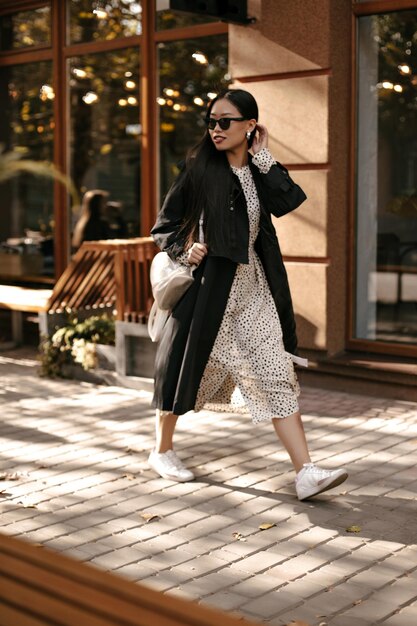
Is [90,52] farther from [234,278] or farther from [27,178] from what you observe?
[234,278]

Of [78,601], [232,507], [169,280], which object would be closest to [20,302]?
[169,280]

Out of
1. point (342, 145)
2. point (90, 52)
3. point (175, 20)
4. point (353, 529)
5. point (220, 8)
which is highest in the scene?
point (175, 20)

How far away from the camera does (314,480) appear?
535cm

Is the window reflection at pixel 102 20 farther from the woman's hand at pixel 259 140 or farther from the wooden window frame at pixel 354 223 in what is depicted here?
the woman's hand at pixel 259 140

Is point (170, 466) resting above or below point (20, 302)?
below

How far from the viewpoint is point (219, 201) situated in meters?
5.44

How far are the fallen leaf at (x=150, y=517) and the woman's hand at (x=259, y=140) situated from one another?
186 centimetres

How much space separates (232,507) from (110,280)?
4369 mm

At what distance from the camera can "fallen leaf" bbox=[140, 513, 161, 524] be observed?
5.13 meters

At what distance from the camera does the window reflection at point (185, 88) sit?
979 centimetres

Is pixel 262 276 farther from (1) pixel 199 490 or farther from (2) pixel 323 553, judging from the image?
(2) pixel 323 553

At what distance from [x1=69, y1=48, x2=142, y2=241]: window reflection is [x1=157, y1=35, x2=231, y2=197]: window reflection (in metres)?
0.33

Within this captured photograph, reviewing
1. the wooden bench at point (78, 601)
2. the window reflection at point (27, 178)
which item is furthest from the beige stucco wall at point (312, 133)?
the wooden bench at point (78, 601)

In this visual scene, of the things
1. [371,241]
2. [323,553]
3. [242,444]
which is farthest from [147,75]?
[323,553]
